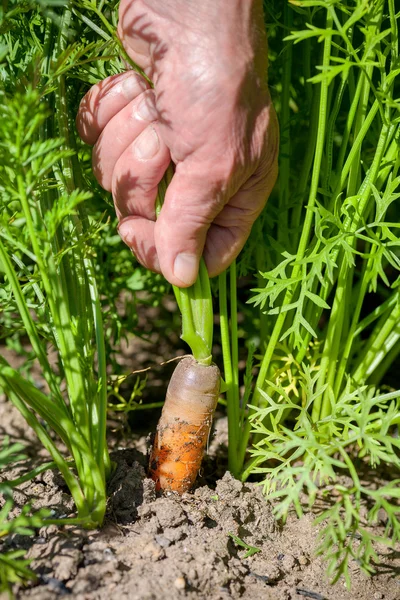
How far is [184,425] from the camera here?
1.19 m

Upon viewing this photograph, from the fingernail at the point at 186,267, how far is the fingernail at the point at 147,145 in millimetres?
174

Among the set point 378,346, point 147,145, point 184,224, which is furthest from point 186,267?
point 378,346

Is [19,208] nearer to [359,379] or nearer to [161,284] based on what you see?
[161,284]

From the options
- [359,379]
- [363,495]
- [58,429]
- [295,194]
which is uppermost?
[295,194]

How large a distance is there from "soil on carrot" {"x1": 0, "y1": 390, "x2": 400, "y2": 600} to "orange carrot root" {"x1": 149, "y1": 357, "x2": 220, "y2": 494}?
0.11 ft

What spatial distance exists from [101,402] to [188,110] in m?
0.51

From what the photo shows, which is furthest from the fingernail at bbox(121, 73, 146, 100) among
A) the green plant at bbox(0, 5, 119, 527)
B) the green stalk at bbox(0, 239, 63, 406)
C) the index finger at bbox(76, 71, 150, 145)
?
the green stalk at bbox(0, 239, 63, 406)

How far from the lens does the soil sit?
36.3 inches

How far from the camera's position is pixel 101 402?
108 centimetres

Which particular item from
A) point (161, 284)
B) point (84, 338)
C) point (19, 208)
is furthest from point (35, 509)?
point (161, 284)

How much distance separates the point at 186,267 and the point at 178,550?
18.4 inches

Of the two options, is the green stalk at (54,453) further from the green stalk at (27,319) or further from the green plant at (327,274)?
the green plant at (327,274)

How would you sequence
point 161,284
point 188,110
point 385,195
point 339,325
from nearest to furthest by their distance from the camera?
point 188,110, point 385,195, point 339,325, point 161,284

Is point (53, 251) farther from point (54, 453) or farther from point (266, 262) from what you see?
point (266, 262)
